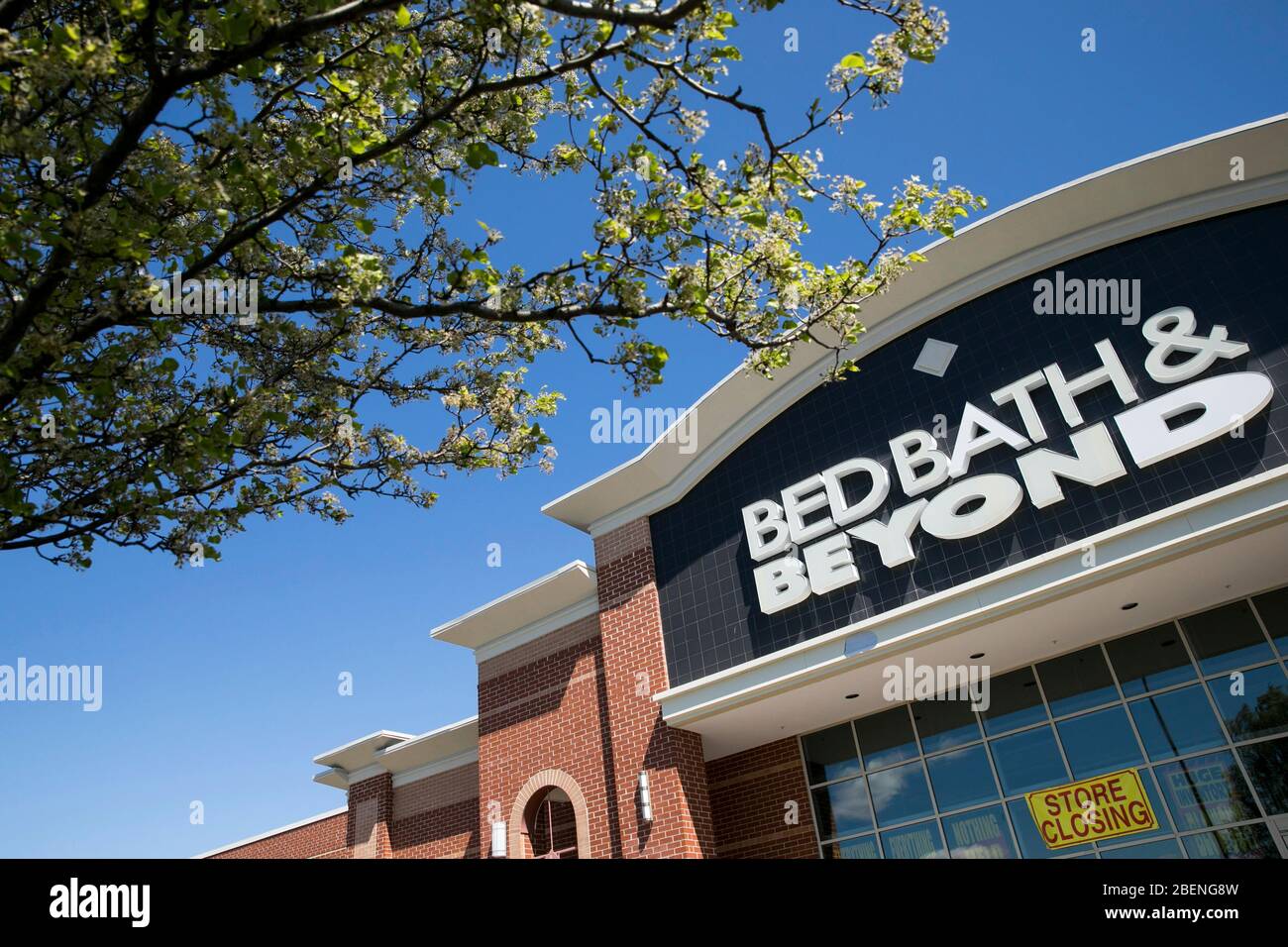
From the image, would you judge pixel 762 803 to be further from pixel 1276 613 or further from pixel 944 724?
pixel 1276 613

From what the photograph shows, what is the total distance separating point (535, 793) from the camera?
641 inches

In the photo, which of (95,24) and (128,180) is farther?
(128,180)

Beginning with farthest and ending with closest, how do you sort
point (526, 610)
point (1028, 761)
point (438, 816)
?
1. point (438, 816)
2. point (526, 610)
3. point (1028, 761)

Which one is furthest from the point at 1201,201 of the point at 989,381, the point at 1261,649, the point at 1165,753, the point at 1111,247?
the point at 1165,753

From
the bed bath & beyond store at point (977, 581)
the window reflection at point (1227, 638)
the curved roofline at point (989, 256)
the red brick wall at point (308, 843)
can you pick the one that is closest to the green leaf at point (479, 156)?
the curved roofline at point (989, 256)

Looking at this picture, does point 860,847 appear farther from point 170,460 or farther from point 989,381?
point 170,460

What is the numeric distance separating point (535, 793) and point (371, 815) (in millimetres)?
6663

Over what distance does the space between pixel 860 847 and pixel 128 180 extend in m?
12.9

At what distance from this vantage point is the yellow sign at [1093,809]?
1143 cm

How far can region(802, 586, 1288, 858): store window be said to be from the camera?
1090 centimetres

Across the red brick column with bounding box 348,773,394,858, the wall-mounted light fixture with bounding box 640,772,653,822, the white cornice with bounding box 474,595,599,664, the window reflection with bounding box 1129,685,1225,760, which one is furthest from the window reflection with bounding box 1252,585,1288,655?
the red brick column with bounding box 348,773,394,858

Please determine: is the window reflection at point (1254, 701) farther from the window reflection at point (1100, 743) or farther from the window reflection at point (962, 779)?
the window reflection at point (962, 779)

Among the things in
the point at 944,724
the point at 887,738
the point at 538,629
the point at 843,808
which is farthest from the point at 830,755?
the point at 538,629

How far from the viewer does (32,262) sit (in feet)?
19.8
